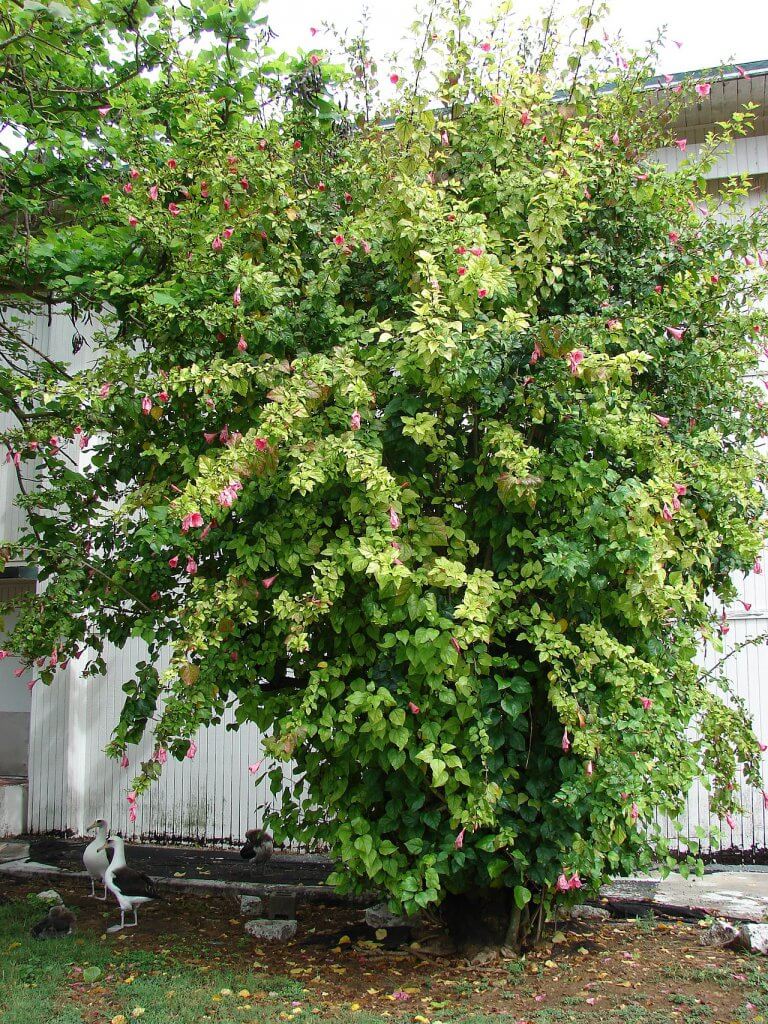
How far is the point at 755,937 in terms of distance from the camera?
17.3 ft

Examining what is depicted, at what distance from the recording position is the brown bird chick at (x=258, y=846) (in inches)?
310

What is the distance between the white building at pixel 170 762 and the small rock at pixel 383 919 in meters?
2.66

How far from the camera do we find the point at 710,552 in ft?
16.0

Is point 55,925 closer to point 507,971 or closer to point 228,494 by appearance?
point 507,971

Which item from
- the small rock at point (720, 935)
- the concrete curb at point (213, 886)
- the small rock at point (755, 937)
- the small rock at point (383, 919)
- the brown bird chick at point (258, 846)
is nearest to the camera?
the small rock at point (755, 937)

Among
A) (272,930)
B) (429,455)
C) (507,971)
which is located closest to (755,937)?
(507,971)

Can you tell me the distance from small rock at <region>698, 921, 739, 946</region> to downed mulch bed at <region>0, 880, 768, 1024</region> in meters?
0.07

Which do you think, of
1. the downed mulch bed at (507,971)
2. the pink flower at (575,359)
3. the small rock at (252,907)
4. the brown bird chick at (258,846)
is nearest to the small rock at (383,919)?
the downed mulch bed at (507,971)

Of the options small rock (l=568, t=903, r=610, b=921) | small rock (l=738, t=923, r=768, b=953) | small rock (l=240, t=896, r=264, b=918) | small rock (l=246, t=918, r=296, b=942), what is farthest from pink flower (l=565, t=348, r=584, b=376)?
small rock (l=240, t=896, r=264, b=918)

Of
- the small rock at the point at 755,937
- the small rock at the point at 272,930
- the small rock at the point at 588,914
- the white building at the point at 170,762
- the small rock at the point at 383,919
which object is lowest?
the small rock at the point at 272,930

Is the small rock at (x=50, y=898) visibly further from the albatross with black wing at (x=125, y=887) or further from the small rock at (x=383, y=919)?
the small rock at (x=383, y=919)

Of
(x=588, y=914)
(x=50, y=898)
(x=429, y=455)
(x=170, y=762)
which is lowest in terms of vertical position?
(x=50, y=898)

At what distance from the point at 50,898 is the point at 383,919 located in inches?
112

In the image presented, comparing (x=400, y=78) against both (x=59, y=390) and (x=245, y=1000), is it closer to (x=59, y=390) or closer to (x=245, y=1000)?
(x=59, y=390)
